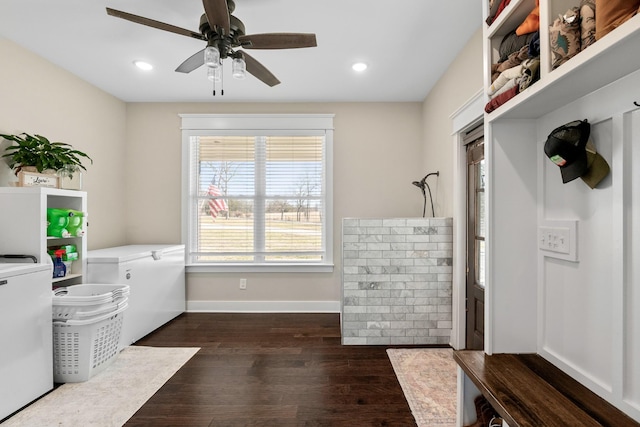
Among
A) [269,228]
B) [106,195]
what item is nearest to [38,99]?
[106,195]

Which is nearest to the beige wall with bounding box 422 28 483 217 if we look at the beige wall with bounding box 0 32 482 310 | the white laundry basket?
the beige wall with bounding box 0 32 482 310

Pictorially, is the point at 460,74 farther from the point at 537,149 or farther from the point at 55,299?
the point at 55,299

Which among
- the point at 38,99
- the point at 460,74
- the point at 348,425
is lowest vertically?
the point at 348,425

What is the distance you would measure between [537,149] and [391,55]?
6.03 ft

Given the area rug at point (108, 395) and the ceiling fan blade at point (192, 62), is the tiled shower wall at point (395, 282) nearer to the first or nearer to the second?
the area rug at point (108, 395)

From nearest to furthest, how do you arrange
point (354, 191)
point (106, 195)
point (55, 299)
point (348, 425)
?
1. point (348, 425)
2. point (55, 299)
3. point (106, 195)
4. point (354, 191)

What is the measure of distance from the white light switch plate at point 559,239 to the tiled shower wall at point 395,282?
1611 mm

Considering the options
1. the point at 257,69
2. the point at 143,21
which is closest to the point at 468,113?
the point at 257,69

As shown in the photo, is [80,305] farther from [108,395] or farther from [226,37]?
[226,37]

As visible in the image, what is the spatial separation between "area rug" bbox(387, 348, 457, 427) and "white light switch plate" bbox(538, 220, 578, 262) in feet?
3.98

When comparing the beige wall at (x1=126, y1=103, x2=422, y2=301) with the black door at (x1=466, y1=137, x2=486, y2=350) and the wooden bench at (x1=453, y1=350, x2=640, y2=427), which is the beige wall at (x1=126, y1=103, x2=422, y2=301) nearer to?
the black door at (x1=466, y1=137, x2=486, y2=350)

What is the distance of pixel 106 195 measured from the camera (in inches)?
142

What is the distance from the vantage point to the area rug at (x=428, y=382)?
1.91m

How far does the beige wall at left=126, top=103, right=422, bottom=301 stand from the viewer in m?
3.92
